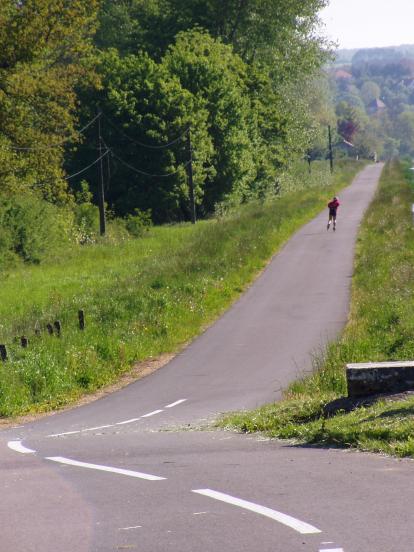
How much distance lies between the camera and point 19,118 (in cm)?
4753

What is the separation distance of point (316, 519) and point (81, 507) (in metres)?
1.90

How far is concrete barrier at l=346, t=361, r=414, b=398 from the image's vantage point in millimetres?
12531

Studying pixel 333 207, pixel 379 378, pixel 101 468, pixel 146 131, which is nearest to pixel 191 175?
pixel 146 131

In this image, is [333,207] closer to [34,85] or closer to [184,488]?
[34,85]

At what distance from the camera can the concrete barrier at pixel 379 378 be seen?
12.5 meters

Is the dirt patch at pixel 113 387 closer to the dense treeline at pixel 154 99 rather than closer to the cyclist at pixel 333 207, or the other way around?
the dense treeline at pixel 154 99

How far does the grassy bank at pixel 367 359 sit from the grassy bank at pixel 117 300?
4439mm

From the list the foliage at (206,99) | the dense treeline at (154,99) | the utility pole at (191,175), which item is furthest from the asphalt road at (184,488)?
the utility pole at (191,175)

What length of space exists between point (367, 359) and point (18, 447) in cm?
826

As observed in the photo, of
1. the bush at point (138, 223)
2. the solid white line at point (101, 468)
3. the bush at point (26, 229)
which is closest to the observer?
the solid white line at point (101, 468)

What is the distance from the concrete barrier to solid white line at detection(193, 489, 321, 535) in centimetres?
463

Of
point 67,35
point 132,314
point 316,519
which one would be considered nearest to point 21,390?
point 132,314

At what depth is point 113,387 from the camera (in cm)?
2220

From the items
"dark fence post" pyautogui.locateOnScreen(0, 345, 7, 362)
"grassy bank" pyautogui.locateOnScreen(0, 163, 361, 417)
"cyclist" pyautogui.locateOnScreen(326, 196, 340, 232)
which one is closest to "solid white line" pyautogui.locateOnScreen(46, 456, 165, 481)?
"grassy bank" pyautogui.locateOnScreen(0, 163, 361, 417)
